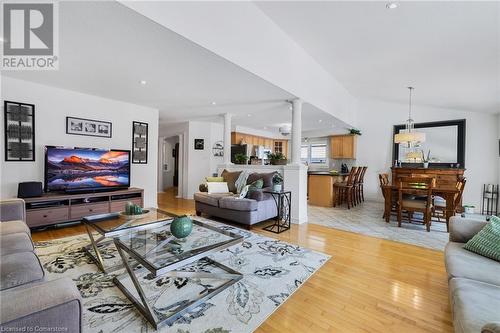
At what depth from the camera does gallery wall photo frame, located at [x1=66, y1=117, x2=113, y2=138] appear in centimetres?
402

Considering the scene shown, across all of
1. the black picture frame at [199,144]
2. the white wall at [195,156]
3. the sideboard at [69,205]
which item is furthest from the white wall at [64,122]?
the black picture frame at [199,144]

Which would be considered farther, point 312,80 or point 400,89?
point 400,89

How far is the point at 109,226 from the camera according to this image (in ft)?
7.77

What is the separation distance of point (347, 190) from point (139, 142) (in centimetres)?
518

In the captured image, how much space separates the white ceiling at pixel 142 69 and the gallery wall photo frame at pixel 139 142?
0.51 metres

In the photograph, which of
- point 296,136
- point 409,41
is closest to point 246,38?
point 296,136

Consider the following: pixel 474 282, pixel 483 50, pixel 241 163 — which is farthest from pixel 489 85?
pixel 241 163

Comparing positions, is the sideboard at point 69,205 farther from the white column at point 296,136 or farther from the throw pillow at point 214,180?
the white column at point 296,136

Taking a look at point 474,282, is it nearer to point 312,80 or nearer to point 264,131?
point 312,80

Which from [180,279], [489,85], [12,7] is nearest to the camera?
[12,7]

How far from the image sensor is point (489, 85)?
12.9ft

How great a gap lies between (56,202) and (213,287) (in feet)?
10.3

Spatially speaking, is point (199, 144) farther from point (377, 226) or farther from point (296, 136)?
point (377, 226)

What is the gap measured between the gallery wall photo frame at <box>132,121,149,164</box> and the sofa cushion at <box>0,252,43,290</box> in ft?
12.0
